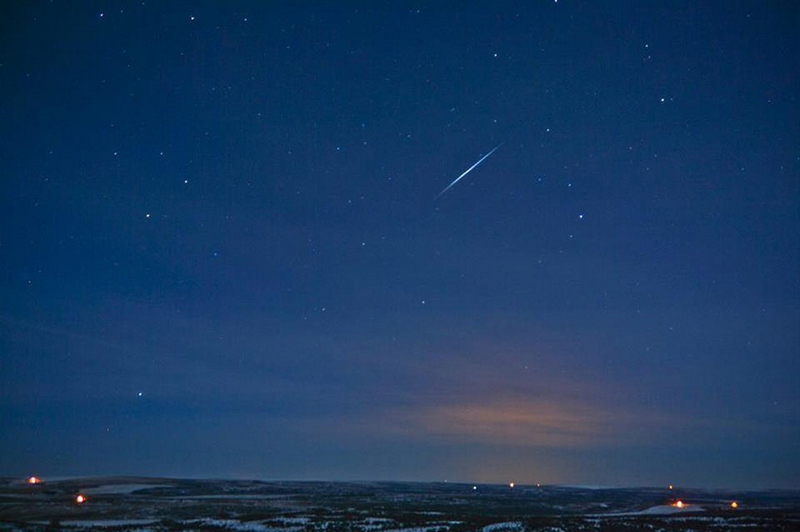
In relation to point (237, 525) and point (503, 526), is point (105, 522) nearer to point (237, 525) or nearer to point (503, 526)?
point (237, 525)

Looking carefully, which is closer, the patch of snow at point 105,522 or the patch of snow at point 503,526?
the patch of snow at point 105,522

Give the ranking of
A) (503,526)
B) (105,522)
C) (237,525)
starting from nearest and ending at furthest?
(237,525) → (105,522) → (503,526)

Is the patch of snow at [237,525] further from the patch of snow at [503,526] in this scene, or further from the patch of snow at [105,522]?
the patch of snow at [503,526]

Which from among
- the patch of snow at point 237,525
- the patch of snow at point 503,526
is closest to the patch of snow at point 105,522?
the patch of snow at point 237,525

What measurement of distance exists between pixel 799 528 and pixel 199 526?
40519 millimetres

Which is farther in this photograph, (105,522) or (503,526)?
(503,526)

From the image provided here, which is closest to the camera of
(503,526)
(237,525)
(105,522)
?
(237,525)

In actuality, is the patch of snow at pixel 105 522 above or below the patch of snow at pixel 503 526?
above

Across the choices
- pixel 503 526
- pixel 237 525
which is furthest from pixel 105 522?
pixel 503 526

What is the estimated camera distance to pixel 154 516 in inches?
1909

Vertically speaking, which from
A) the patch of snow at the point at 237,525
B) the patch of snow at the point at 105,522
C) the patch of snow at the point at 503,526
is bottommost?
the patch of snow at the point at 503,526

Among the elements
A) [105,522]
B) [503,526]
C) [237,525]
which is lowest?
[503,526]

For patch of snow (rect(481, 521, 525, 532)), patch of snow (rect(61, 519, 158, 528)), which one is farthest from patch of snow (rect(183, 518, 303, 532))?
patch of snow (rect(481, 521, 525, 532))

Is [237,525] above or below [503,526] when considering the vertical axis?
above
